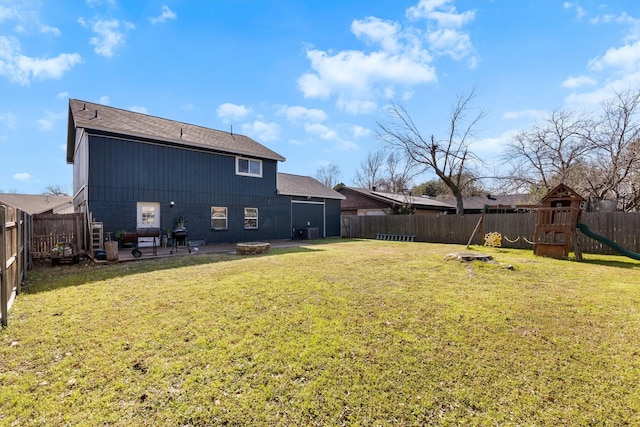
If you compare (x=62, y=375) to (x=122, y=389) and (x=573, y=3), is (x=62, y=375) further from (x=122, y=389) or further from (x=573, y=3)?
(x=573, y=3)

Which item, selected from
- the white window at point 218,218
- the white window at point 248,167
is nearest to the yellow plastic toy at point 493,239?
the white window at point 248,167

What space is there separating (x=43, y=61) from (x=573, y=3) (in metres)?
16.6

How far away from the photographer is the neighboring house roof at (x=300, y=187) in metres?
17.3

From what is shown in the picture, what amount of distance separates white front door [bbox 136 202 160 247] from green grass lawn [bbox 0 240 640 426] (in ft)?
20.8

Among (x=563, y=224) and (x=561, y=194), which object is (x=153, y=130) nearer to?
(x=561, y=194)

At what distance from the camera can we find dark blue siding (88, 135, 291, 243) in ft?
36.0

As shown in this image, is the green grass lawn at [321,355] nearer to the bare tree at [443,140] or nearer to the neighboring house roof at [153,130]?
the neighboring house roof at [153,130]

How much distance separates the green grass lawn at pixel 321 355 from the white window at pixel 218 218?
27.0ft

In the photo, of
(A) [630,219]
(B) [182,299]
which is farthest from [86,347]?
(A) [630,219]


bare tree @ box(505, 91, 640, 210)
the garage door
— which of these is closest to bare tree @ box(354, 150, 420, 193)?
bare tree @ box(505, 91, 640, 210)

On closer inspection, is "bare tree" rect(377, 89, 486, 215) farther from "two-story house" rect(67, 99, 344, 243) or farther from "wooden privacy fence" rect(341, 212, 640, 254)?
"two-story house" rect(67, 99, 344, 243)

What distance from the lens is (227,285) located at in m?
5.66

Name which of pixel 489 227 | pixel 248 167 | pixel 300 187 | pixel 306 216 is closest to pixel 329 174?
pixel 300 187

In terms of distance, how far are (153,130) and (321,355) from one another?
1250 centimetres
